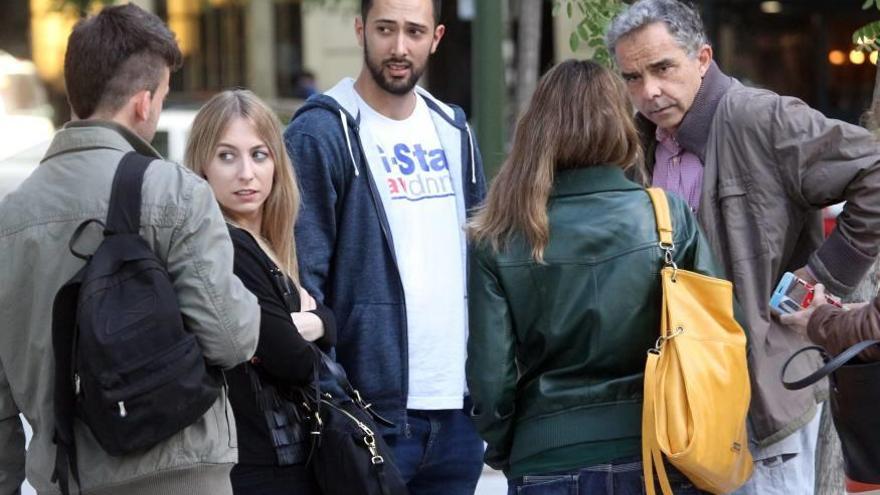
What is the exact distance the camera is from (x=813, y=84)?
16844 millimetres

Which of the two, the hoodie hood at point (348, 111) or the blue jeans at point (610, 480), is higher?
the hoodie hood at point (348, 111)

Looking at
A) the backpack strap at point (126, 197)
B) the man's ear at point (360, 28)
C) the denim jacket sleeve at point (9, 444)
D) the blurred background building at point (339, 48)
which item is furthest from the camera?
the blurred background building at point (339, 48)

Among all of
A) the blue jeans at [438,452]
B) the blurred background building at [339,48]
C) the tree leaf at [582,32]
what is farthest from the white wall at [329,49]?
the blue jeans at [438,452]

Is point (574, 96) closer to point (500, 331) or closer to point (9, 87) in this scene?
point (500, 331)

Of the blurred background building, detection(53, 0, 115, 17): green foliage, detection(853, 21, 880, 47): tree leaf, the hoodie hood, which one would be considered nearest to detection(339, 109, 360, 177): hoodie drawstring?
the hoodie hood

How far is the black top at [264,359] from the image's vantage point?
3.50m

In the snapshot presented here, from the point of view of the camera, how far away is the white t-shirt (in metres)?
4.18

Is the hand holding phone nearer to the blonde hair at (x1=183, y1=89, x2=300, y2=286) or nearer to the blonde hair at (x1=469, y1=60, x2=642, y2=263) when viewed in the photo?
the blonde hair at (x1=469, y1=60, x2=642, y2=263)

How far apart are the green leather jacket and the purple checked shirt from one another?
1.53 ft

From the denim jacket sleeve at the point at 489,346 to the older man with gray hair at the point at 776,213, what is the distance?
2.28ft

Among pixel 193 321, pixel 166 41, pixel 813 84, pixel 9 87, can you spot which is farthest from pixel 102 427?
pixel 9 87

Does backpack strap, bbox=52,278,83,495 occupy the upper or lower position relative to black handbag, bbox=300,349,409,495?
upper

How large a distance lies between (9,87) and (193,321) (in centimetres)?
1683

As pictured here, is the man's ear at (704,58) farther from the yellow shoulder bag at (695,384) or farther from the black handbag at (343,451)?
the black handbag at (343,451)
